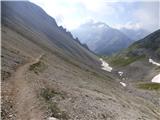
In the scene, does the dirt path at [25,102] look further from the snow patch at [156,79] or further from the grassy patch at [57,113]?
the snow patch at [156,79]

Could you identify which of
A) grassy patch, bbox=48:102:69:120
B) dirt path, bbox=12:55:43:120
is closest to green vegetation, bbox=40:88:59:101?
dirt path, bbox=12:55:43:120

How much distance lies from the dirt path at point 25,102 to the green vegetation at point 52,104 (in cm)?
131

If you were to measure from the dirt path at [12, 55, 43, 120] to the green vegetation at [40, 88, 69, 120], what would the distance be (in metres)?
1.31

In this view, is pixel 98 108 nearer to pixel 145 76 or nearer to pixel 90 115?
pixel 90 115

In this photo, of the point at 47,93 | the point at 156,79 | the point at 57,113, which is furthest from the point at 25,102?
the point at 156,79

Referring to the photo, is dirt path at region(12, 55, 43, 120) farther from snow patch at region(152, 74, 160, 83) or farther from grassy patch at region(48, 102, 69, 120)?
snow patch at region(152, 74, 160, 83)

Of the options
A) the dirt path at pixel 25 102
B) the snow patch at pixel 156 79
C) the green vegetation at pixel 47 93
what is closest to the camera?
the dirt path at pixel 25 102

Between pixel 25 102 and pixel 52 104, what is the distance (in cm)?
365

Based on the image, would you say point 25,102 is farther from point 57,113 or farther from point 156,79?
point 156,79

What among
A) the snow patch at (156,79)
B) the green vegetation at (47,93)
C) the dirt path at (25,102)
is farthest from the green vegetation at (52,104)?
the snow patch at (156,79)

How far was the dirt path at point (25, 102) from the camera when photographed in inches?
1275

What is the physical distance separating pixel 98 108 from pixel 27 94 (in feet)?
34.3

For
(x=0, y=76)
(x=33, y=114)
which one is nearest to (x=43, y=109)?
(x=33, y=114)

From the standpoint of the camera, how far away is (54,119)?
102ft
